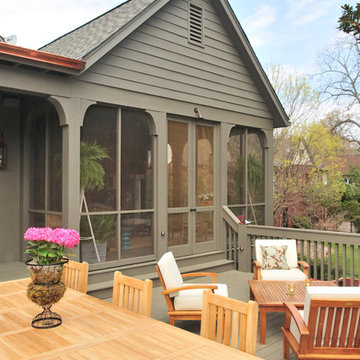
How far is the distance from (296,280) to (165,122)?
10.1ft

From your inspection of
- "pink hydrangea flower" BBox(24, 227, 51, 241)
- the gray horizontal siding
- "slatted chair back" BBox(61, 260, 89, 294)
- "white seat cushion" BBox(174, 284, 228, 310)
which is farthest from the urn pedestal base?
the gray horizontal siding

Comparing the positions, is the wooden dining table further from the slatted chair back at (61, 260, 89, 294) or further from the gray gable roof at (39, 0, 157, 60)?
the gray gable roof at (39, 0, 157, 60)

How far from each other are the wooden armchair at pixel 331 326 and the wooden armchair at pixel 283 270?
2.19 meters

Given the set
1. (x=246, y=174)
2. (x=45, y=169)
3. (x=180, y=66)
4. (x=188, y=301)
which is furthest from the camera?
(x=246, y=174)

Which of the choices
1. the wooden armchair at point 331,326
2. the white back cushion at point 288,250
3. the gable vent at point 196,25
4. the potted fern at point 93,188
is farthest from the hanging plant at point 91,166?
the wooden armchair at point 331,326

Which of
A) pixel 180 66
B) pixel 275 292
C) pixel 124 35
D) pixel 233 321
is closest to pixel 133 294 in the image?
pixel 233 321

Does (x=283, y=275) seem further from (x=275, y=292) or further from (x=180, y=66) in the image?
(x=180, y=66)

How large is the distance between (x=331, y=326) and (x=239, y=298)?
95.3 inches

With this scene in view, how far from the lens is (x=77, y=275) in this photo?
10.8 ft

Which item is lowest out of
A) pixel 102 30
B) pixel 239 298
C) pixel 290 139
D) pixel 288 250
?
pixel 239 298

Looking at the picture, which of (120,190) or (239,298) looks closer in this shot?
(239,298)

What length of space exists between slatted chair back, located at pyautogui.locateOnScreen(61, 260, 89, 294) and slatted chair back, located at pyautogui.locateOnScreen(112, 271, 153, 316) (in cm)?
42

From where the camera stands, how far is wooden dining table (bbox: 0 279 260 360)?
195 centimetres

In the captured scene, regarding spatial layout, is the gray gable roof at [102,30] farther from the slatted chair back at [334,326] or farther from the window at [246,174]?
the slatted chair back at [334,326]
